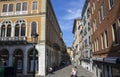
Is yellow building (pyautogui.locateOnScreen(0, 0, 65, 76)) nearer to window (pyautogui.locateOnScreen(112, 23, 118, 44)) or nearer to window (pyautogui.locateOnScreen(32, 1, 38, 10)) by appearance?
window (pyautogui.locateOnScreen(32, 1, 38, 10))

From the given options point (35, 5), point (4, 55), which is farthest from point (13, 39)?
point (35, 5)

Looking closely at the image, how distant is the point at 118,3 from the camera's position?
13727 mm

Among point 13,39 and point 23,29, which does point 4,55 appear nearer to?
point 13,39

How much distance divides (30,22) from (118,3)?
854 inches

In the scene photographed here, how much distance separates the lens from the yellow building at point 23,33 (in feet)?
104

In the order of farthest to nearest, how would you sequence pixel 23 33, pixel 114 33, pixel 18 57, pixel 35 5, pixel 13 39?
pixel 35 5 < pixel 23 33 < pixel 18 57 < pixel 13 39 < pixel 114 33

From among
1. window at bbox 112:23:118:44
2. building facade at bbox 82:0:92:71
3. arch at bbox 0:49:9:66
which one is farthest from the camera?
building facade at bbox 82:0:92:71

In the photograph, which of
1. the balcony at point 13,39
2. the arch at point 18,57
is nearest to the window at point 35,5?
the balcony at point 13,39

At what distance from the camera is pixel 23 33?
32906mm

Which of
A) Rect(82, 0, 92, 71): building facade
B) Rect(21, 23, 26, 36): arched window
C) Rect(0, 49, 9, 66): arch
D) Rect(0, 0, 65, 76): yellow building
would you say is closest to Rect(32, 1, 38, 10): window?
Rect(0, 0, 65, 76): yellow building

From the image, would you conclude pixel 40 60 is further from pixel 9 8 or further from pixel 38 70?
pixel 9 8

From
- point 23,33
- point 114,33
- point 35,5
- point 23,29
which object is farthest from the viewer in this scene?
point 35,5

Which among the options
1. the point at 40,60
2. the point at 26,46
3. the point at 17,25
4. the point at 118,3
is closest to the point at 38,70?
the point at 40,60

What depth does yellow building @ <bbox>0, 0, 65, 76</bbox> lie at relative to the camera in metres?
31.6
